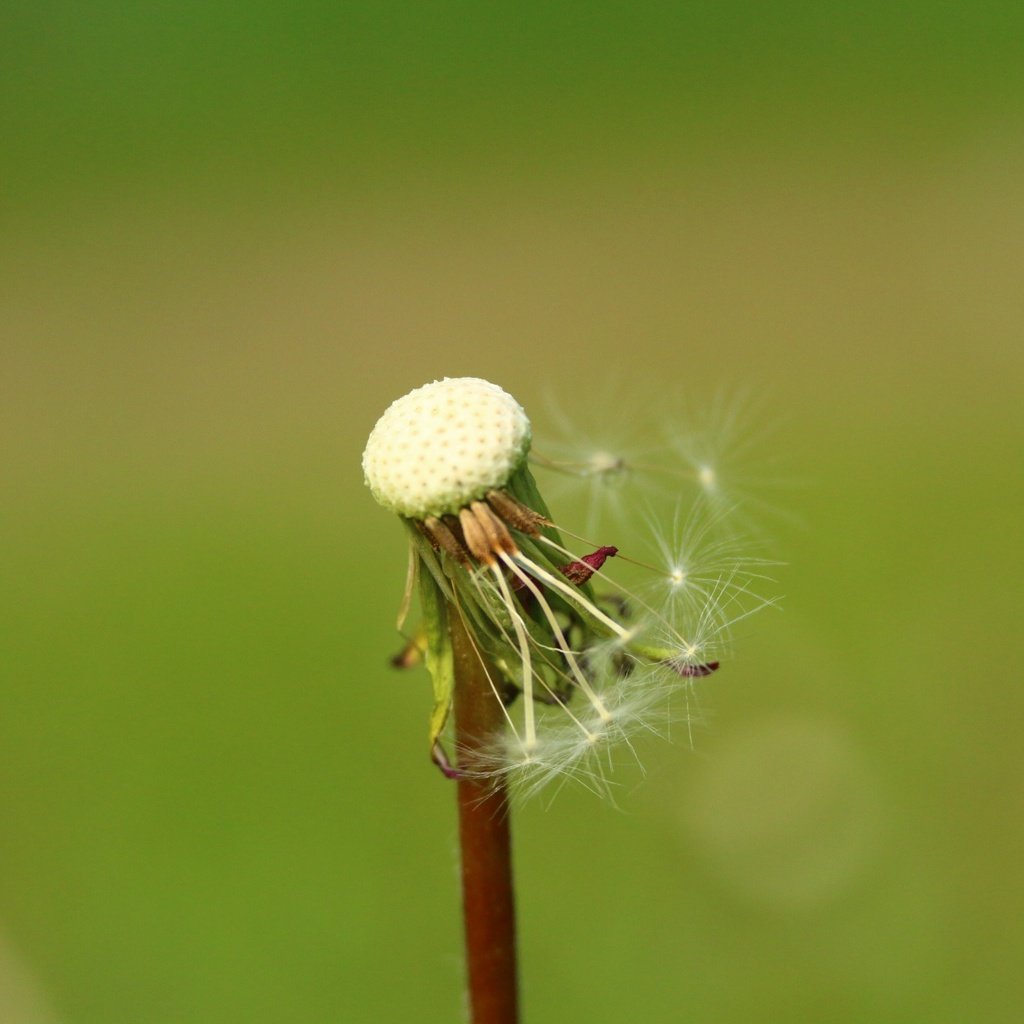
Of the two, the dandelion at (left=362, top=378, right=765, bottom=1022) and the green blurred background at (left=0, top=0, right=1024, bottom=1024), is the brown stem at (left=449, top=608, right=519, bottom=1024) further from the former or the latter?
the green blurred background at (left=0, top=0, right=1024, bottom=1024)

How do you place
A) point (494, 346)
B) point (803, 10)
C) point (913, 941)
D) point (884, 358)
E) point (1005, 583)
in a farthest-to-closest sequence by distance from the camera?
1. point (803, 10)
2. point (494, 346)
3. point (884, 358)
4. point (1005, 583)
5. point (913, 941)

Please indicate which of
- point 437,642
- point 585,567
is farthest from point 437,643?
point 585,567

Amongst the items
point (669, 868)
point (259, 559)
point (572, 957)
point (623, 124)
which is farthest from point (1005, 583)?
point (623, 124)

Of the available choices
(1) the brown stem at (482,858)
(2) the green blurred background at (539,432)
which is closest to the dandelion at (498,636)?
(1) the brown stem at (482,858)

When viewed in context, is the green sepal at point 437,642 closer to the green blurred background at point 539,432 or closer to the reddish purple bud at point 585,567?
the reddish purple bud at point 585,567

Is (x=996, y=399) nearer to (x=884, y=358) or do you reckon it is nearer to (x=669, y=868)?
(x=884, y=358)

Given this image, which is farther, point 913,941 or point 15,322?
point 15,322

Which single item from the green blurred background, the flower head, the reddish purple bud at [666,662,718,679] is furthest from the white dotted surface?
the green blurred background

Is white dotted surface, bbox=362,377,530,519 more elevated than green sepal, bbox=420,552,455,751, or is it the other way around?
white dotted surface, bbox=362,377,530,519
